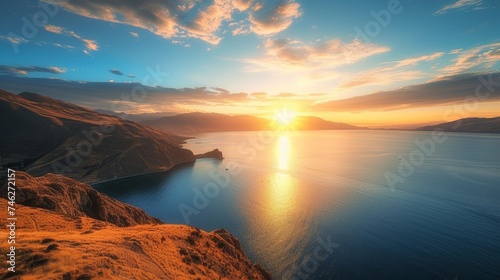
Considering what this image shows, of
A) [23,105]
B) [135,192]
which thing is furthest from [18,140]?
[135,192]

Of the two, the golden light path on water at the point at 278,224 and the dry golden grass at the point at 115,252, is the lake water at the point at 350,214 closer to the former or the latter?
the golden light path on water at the point at 278,224

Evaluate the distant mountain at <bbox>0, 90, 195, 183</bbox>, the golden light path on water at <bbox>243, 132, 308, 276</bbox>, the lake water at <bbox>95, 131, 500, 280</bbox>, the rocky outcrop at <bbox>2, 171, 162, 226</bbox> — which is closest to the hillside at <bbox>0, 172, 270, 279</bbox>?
the rocky outcrop at <bbox>2, 171, 162, 226</bbox>

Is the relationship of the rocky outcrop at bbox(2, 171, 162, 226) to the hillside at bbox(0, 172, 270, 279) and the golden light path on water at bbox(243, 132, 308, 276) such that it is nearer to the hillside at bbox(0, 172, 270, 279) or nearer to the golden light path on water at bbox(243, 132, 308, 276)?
the hillside at bbox(0, 172, 270, 279)

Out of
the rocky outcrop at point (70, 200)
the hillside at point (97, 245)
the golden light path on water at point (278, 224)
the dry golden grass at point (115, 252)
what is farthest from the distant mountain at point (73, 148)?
the dry golden grass at point (115, 252)

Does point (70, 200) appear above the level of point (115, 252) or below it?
below

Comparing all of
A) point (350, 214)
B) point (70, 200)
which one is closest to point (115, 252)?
point (70, 200)

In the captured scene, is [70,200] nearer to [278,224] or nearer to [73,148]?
[278,224]
